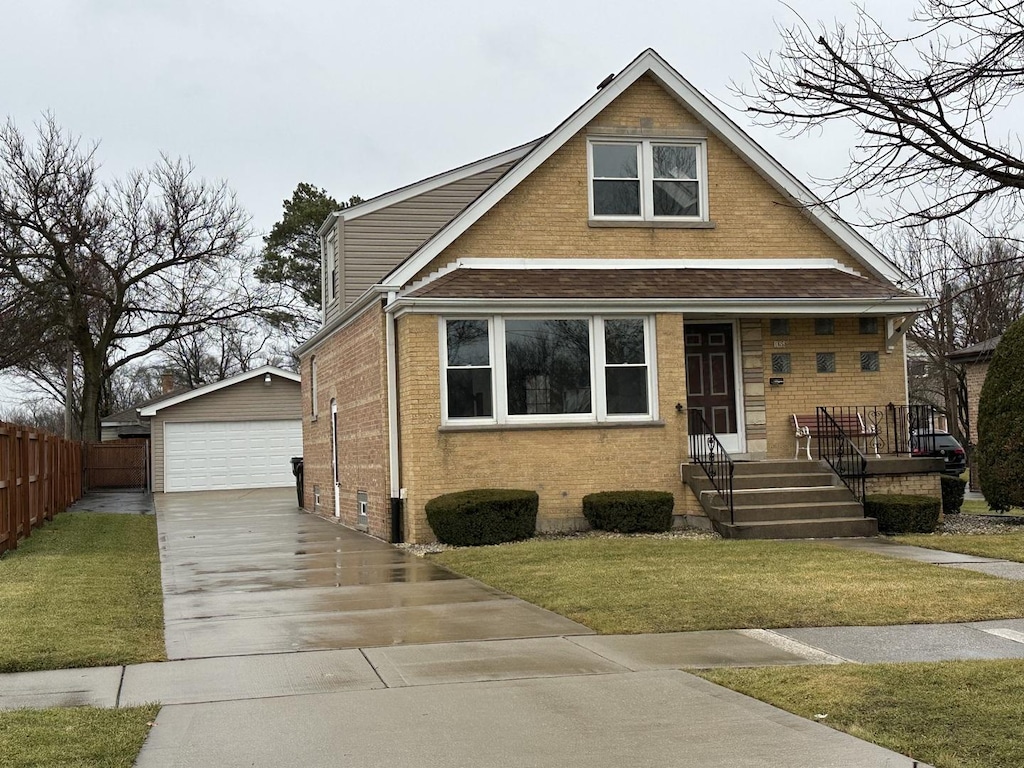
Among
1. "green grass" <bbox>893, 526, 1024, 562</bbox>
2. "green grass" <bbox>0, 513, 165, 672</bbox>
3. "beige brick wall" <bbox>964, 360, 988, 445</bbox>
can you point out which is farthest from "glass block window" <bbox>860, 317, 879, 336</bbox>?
"beige brick wall" <bbox>964, 360, 988, 445</bbox>

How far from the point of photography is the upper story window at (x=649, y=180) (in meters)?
18.9

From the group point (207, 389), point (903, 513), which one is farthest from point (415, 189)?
point (207, 389)

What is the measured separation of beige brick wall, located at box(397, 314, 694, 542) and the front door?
43.9 inches

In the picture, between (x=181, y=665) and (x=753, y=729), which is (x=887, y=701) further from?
(x=181, y=665)

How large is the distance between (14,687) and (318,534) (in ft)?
40.9

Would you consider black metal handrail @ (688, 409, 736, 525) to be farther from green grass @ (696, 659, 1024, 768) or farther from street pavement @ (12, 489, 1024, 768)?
green grass @ (696, 659, 1024, 768)

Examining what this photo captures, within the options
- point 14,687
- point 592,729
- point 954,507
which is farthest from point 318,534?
point 592,729

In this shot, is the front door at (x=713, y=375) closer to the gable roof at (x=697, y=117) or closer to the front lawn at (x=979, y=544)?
the gable roof at (x=697, y=117)

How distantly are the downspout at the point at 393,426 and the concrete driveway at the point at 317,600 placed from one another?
42 centimetres

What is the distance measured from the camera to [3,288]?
29.0m

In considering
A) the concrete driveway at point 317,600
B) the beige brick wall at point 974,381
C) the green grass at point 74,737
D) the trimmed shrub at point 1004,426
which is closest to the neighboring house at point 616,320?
the trimmed shrub at point 1004,426

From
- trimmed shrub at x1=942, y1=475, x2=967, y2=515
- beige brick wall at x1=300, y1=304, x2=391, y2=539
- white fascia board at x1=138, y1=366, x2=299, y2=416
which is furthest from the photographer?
white fascia board at x1=138, y1=366, x2=299, y2=416

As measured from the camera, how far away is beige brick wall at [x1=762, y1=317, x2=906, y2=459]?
18812 millimetres

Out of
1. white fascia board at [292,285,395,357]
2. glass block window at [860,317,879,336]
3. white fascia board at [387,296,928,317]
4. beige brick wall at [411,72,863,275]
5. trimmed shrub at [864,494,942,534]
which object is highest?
beige brick wall at [411,72,863,275]
